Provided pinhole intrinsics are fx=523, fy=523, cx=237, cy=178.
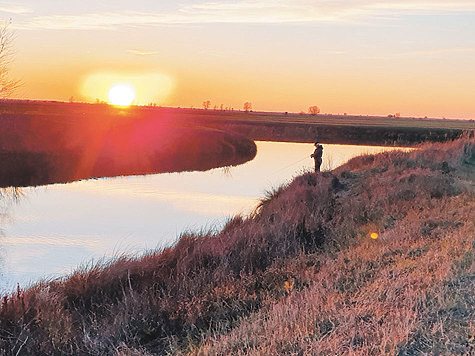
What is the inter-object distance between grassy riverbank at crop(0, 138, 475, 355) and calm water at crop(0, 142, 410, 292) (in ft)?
9.44

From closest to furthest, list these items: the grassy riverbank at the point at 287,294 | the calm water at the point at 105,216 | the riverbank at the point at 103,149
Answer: the grassy riverbank at the point at 287,294 → the calm water at the point at 105,216 → the riverbank at the point at 103,149

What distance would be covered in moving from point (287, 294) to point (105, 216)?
1365cm

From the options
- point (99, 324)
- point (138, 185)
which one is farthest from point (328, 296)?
point (138, 185)

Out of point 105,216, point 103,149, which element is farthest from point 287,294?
point 103,149

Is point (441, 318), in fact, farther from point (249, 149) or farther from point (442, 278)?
point (249, 149)

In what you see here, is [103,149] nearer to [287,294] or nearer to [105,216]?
[105,216]

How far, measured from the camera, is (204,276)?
A: 35.2ft

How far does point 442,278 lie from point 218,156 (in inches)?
1644

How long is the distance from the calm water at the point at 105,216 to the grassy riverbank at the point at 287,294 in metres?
2.88

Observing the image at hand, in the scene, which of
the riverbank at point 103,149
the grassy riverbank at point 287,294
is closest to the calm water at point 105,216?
the grassy riverbank at point 287,294

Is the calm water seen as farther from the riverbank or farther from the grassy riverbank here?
the riverbank

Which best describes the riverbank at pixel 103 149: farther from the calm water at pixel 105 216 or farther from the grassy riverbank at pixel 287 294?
the grassy riverbank at pixel 287 294

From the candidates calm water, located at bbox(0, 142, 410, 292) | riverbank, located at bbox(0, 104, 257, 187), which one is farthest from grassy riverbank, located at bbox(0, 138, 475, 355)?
riverbank, located at bbox(0, 104, 257, 187)

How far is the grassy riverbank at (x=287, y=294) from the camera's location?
611 cm
